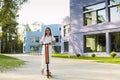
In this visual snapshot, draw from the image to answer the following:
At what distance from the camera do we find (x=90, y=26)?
4116 cm

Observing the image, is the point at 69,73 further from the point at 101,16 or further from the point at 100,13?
the point at 100,13

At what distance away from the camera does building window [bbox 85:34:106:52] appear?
129 ft

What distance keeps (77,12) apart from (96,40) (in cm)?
549

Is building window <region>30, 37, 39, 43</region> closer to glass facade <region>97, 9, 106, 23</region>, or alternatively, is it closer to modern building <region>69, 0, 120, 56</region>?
modern building <region>69, 0, 120, 56</region>

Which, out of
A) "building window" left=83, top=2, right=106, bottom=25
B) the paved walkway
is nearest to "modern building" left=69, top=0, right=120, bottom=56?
"building window" left=83, top=2, right=106, bottom=25

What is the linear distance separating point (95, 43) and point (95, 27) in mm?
1895

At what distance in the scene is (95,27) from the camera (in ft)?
132

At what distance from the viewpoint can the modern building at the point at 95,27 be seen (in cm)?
3762

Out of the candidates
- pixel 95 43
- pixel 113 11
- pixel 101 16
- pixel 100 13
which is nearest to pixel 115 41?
pixel 113 11

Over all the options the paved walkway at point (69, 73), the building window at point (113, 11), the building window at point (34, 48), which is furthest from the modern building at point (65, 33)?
the paved walkway at point (69, 73)

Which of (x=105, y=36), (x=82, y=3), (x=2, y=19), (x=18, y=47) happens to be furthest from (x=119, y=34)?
(x=18, y=47)

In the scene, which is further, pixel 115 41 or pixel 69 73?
pixel 115 41

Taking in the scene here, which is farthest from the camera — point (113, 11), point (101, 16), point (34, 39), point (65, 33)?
point (34, 39)

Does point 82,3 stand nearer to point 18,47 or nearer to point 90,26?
point 90,26
